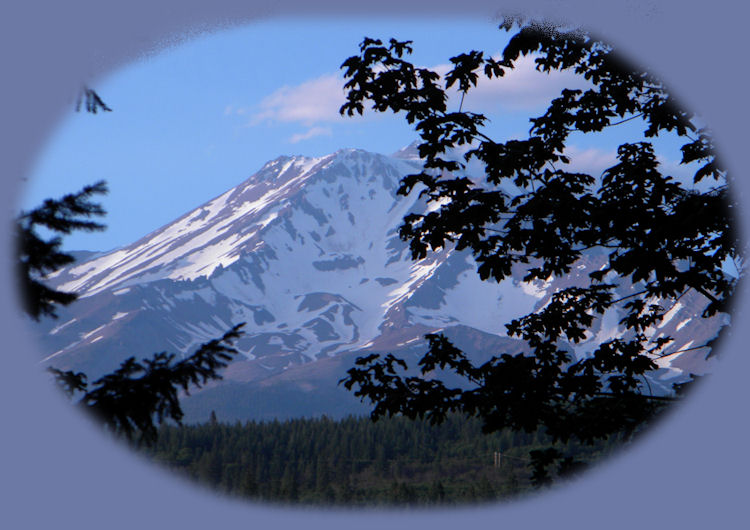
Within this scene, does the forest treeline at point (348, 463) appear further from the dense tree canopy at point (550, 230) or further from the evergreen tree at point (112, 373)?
the evergreen tree at point (112, 373)

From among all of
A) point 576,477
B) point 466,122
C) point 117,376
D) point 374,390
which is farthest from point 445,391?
point 117,376

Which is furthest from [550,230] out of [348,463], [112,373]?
[348,463]

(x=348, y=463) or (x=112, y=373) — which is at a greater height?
(x=112, y=373)

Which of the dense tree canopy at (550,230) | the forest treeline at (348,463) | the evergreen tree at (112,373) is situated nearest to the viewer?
the evergreen tree at (112,373)

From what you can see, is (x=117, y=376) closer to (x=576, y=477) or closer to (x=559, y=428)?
(x=559, y=428)

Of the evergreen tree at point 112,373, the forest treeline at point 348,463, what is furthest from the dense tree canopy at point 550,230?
the forest treeline at point 348,463

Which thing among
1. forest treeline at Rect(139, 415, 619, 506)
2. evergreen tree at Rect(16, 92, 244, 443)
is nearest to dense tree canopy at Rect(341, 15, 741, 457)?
evergreen tree at Rect(16, 92, 244, 443)

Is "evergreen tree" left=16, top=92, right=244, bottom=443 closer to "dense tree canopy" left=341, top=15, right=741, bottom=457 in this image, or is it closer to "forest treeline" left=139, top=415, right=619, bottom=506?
"dense tree canopy" left=341, top=15, right=741, bottom=457

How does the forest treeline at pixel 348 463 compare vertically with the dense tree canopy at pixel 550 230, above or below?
below

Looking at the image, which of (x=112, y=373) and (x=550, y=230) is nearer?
(x=112, y=373)

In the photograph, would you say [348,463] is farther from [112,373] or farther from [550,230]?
[112,373]
